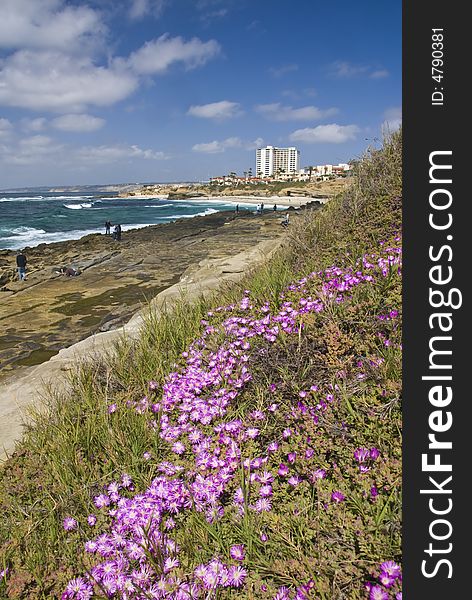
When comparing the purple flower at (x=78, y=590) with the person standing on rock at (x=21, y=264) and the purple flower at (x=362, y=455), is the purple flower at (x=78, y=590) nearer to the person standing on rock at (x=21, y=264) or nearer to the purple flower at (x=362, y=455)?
the purple flower at (x=362, y=455)

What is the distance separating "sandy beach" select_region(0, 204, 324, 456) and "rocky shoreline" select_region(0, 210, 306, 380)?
0.02m

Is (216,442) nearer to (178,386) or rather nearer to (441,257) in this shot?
(178,386)

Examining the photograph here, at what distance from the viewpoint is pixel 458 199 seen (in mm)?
1551

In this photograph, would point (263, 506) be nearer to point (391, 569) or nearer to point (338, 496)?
point (338, 496)

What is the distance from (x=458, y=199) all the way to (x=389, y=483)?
134cm

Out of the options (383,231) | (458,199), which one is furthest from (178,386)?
(383,231)

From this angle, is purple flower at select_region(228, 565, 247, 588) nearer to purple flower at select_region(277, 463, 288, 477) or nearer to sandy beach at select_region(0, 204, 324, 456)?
purple flower at select_region(277, 463, 288, 477)

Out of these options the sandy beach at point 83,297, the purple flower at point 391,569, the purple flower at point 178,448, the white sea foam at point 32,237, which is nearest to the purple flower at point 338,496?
the purple flower at point 391,569

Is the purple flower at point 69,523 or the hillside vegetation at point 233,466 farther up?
the hillside vegetation at point 233,466

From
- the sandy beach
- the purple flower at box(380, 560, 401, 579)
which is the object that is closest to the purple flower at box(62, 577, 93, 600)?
the purple flower at box(380, 560, 401, 579)

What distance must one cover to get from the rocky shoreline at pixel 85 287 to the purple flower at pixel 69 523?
169 inches

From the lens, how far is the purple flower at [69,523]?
2201mm

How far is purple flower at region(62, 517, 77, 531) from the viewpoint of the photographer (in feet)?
7.22

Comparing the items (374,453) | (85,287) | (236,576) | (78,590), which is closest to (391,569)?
(374,453)
